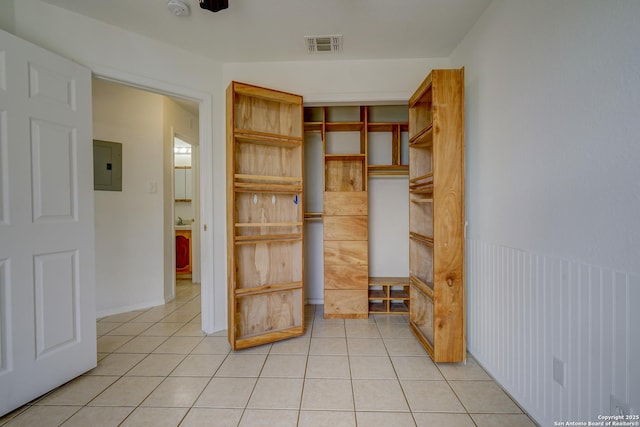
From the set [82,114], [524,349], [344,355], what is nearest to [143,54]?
[82,114]

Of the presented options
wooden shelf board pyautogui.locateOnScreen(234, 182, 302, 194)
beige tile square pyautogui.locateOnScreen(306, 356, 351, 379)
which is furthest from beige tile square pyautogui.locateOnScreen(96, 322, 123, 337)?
beige tile square pyautogui.locateOnScreen(306, 356, 351, 379)

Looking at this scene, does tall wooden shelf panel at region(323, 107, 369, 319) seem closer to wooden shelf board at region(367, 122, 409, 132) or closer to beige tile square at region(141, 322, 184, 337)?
wooden shelf board at region(367, 122, 409, 132)

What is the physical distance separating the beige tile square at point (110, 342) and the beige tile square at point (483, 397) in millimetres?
2590

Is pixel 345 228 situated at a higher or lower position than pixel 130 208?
lower

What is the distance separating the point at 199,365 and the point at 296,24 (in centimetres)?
262

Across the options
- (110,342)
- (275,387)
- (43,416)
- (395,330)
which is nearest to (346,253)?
(395,330)

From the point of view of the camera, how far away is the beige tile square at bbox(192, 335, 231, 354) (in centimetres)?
223

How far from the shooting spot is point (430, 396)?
5.46 ft

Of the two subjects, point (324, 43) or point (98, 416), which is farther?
point (324, 43)

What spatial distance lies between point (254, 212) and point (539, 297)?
205 cm

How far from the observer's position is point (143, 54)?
222 centimetres

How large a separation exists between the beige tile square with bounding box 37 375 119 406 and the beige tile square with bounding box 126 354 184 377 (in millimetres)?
133

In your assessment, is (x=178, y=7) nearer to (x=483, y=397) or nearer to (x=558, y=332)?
(x=558, y=332)

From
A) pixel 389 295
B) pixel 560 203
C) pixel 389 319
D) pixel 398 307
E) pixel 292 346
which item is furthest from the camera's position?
pixel 398 307
